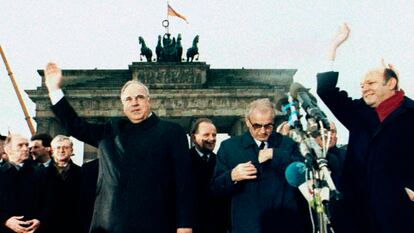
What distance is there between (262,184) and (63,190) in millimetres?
2041

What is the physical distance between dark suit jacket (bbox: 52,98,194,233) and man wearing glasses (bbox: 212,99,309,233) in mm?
425

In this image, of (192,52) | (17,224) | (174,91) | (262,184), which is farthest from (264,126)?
(192,52)

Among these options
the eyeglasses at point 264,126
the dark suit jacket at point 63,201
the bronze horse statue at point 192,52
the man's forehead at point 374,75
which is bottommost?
the dark suit jacket at point 63,201

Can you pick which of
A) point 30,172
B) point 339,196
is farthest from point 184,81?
point 339,196

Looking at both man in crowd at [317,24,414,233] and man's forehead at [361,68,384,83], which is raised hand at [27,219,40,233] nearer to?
man in crowd at [317,24,414,233]

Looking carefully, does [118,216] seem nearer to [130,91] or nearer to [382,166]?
[130,91]

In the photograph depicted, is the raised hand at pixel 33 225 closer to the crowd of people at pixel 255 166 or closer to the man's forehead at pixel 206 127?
the crowd of people at pixel 255 166

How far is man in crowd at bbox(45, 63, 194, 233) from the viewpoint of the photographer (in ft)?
9.79

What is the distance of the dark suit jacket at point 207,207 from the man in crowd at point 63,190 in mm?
1159

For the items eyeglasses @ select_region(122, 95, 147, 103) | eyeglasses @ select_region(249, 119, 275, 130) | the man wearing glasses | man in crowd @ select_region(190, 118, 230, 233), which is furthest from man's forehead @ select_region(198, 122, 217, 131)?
eyeglasses @ select_region(122, 95, 147, 103)

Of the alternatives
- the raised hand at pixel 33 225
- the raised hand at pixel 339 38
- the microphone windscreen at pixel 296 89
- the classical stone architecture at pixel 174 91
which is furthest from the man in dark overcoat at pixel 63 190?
the classical stone architecture at pixel 174 91

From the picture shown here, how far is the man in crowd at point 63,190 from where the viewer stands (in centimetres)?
444

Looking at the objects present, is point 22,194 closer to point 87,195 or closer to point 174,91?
point 87,195

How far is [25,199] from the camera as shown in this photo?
4.30 metres
